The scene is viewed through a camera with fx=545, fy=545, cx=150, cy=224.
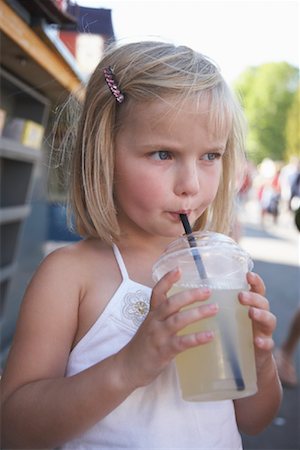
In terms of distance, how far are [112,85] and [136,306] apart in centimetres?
57

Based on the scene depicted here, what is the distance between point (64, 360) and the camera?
1279mm

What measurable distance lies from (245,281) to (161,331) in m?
0.23

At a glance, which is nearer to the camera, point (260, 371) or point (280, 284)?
point (260, 371)

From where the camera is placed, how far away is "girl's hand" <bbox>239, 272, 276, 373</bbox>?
3.65ft

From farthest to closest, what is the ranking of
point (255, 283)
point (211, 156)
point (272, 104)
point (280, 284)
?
point (272, 104) → point (280, 284) → point (211, 156) → point (255, 283)

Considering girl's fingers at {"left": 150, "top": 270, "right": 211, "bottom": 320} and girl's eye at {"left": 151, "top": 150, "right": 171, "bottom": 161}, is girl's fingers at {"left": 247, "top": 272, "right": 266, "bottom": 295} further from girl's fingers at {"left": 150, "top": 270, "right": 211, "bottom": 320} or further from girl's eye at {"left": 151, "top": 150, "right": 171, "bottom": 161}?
girl's eye at {"left": 151, "top": 150, "right": 171, "bottom": 161}

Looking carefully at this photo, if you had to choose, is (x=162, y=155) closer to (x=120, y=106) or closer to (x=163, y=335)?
(x=120, y=106)

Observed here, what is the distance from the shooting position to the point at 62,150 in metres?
1.70

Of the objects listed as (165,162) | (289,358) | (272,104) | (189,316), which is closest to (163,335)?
(189,316)

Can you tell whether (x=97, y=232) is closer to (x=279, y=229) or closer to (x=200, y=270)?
(x=200, y=270)

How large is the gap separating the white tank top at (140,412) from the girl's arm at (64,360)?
69 mm

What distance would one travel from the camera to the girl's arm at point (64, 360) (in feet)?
3.50

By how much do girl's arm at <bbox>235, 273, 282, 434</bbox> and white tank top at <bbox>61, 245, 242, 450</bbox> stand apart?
0.11 meters

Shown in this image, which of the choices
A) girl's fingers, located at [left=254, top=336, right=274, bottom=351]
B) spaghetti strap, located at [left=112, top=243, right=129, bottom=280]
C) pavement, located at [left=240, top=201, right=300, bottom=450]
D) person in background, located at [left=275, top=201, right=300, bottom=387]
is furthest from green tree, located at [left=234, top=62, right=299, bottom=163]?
girl's fingers, located at [left=254, top=336, right=274, bottom=351]
